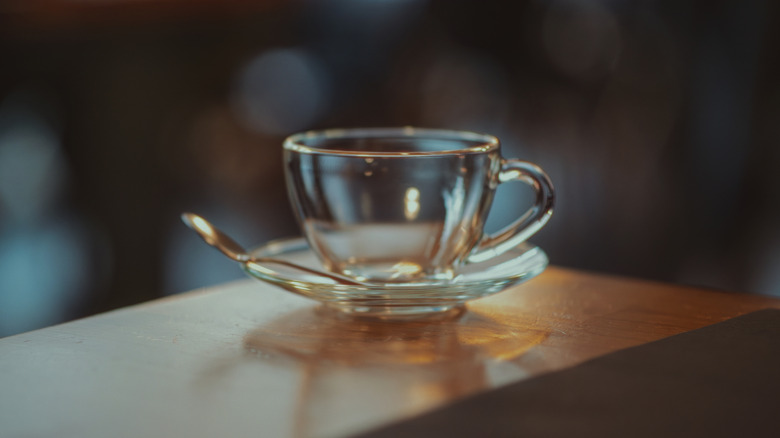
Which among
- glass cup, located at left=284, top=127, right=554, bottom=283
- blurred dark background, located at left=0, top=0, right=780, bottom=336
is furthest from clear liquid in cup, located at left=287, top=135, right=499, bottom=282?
blurred dark background, located at left=0, top=0, right=780, bottom=336

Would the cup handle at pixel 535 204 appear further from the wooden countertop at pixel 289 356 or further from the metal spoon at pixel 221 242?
the metal spoon at pixel 221 242

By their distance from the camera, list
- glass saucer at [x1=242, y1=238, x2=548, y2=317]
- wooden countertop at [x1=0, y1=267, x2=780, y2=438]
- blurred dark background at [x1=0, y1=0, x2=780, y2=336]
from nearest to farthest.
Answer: wooden countertop at [x1=0, y1=267, x2=780, y2=438] < glass saucer at [x1=242, y1=238, x2=548, y2=317] < blurred dark background at [x1=0, y1=0, x2=780, y2=336]

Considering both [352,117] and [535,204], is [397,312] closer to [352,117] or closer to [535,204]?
[535,204]

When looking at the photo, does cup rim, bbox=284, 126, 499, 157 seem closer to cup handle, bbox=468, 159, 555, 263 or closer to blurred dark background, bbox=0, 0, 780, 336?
cup handle, bbox=468, 159, 555, 263

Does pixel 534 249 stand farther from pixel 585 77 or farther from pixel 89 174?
pixel 585 77

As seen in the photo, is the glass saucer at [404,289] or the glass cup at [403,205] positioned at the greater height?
the glass cup at [403,205]

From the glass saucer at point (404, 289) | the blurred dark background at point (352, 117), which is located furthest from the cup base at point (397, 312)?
the blurred dark background at point (352, 117)

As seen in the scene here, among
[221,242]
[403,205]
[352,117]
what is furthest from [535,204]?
[352,117]
